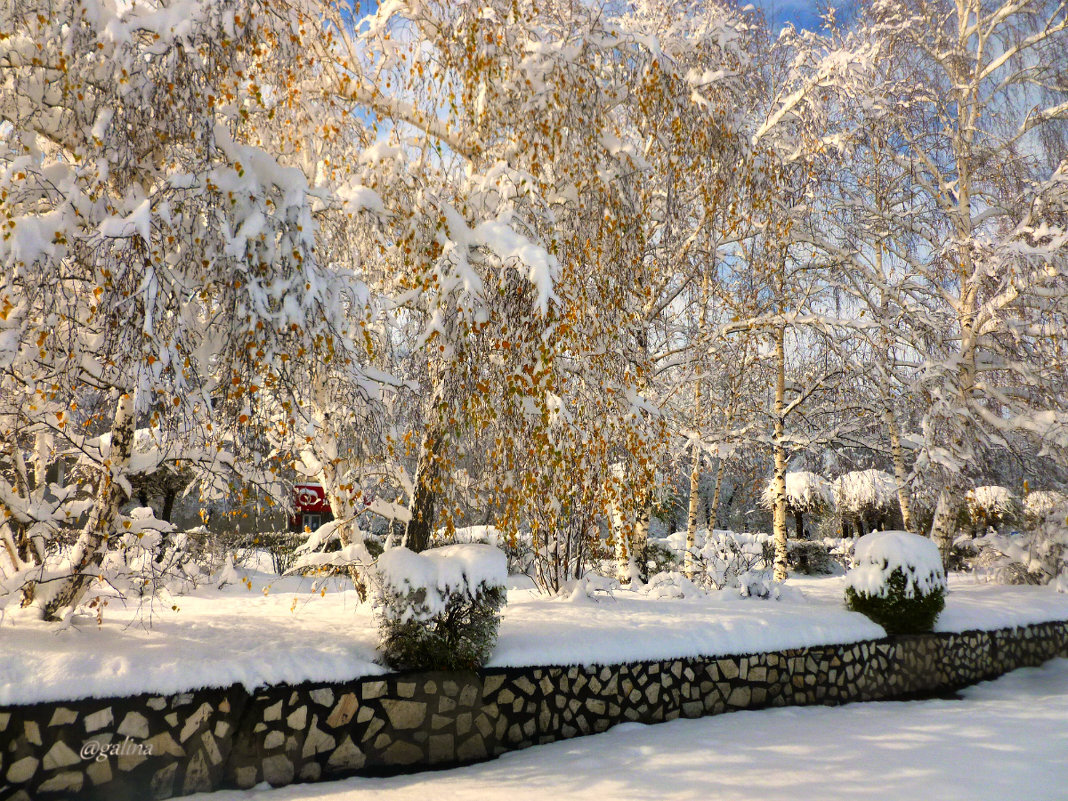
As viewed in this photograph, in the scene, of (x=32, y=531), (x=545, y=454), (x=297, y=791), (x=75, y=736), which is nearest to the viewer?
(x=75, y=736)

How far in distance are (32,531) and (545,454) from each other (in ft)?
11.8

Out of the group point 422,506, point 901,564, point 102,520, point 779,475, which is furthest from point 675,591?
point 102,520

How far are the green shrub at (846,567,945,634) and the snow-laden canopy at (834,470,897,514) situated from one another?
474 inches

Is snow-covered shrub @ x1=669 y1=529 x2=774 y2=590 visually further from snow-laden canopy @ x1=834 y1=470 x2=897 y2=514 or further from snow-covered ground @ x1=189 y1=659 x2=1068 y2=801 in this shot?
snow-laden canopy @ x1=834 y1=470 x2=897 y2=514

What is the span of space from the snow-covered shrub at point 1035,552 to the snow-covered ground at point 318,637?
9.56 feet

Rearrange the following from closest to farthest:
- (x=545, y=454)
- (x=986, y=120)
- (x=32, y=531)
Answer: (x=32, y=531)
(x=545, y=454)
(x=986, y=120)

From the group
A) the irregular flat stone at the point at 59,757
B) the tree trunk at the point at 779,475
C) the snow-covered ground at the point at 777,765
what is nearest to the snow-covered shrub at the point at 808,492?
the tree trunk at the point at 779,475

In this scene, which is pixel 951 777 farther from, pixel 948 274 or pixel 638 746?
pixel 948 274

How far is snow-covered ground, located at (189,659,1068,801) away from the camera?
15.1 ft

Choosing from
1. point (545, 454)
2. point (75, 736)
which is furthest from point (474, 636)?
point (75, 736)

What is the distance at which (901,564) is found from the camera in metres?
8.15

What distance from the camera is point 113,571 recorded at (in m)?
4.87

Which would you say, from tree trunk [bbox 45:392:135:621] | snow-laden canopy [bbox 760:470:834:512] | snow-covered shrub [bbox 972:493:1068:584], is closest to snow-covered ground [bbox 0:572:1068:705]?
tree trunk [bbox 45:392:135:621]

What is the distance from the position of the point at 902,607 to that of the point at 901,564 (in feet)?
1.67
